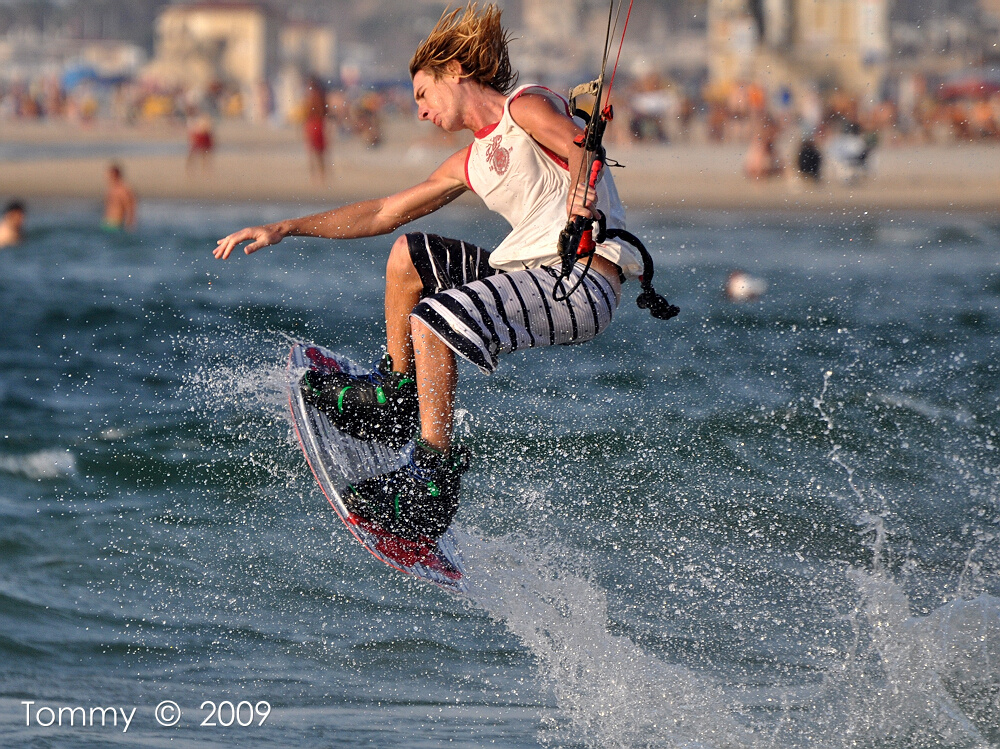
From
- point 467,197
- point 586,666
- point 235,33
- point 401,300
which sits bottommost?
point 586,666

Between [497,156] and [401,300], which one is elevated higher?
[497,156]

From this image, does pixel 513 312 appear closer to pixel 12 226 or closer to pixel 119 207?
pixel 12 226

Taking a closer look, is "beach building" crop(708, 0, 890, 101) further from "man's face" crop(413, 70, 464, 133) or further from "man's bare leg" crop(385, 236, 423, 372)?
"man's face" crop(413, 70, 464, 133)

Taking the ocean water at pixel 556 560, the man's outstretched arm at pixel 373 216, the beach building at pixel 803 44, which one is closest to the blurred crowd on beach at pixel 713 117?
the beach building at pixel 803 44

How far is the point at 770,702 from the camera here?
17.3 ft

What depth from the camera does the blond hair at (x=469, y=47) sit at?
471 cm

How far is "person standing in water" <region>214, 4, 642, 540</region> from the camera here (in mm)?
4625

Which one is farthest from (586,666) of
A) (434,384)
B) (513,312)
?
(513,312)

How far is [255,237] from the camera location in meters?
5.11

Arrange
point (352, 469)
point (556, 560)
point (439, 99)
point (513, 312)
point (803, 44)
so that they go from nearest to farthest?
point (513, 312), point (439, 99), point (352, 469), point (556, 560), point (803, 44)

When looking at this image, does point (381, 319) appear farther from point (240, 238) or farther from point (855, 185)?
point (855, 185)

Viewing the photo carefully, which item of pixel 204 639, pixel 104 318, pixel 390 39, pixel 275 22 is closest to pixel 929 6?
pixel 275 22

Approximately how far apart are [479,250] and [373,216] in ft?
1.57

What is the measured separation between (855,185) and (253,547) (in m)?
21.3
